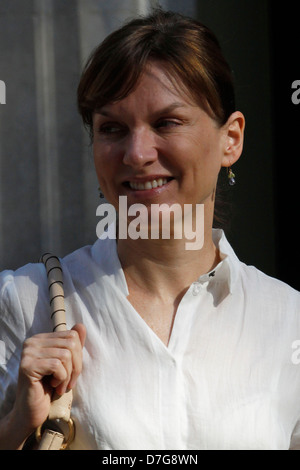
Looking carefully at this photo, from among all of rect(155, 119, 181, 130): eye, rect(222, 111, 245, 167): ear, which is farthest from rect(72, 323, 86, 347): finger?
rect(222, 111, 245, 167): ear

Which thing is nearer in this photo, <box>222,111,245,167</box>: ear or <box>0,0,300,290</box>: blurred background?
<box>222,111,245,167</box>: ear

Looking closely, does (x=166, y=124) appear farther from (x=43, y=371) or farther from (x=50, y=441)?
(x=50, y=441)

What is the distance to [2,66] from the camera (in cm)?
297

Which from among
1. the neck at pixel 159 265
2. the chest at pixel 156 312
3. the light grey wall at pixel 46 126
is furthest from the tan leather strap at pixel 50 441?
the light grey wall at pixel 46 126


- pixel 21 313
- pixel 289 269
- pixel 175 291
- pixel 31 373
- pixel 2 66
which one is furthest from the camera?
pixel 289 269

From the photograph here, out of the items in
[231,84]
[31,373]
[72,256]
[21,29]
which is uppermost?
[21,29]

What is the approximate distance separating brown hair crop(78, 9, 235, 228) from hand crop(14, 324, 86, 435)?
0.63 meters

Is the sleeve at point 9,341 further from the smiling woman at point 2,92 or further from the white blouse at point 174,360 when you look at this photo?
the smiling woman at point 2,92

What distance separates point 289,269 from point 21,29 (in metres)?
1.43

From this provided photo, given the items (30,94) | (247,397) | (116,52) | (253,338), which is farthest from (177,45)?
(30,94)

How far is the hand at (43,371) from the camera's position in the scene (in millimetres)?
1780

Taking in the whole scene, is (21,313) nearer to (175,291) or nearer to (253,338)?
(175,291)

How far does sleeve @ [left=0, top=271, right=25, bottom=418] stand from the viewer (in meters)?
1.94

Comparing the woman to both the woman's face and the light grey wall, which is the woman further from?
the light grey wall
